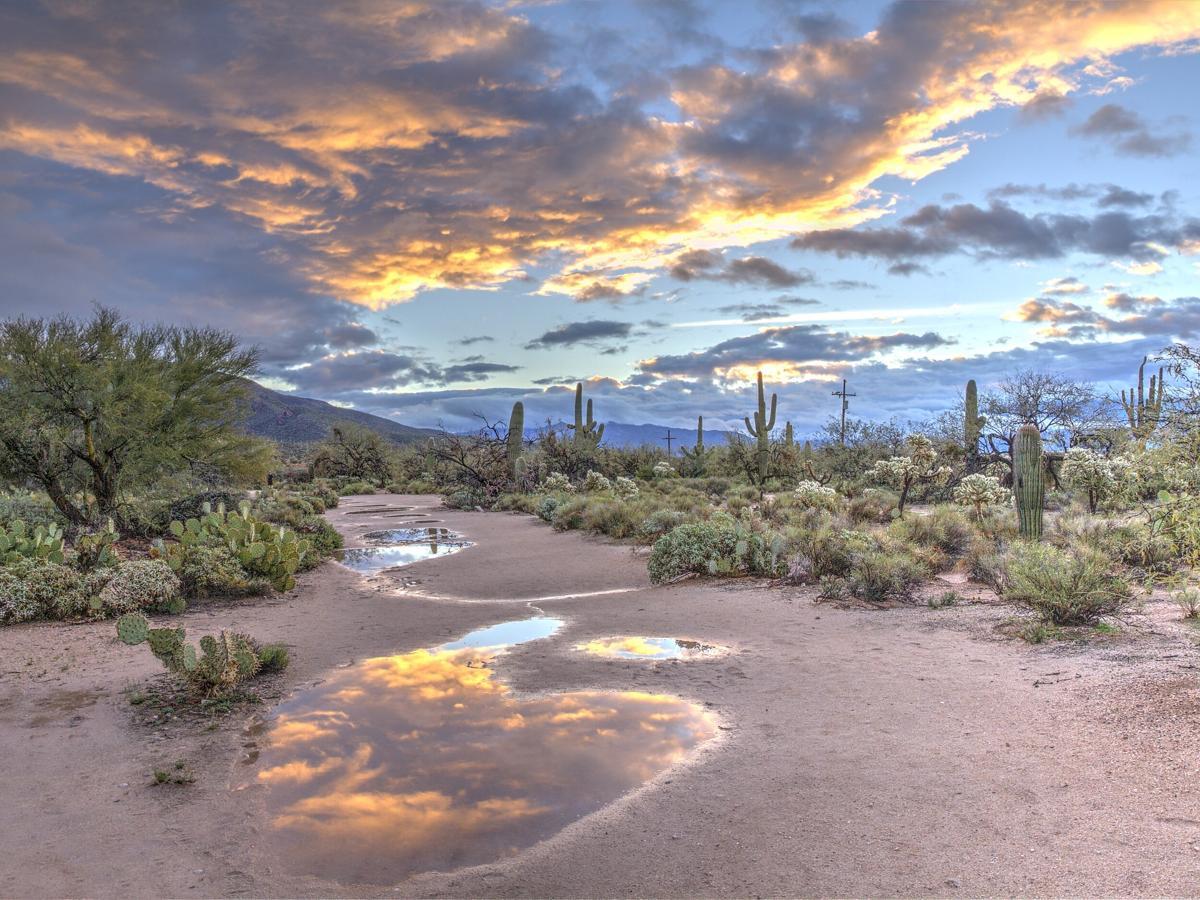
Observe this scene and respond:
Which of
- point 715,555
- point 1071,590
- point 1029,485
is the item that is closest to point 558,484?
point 715,555

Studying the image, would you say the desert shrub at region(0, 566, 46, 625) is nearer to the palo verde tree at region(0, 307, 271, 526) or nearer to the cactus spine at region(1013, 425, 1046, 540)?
the palo verde tree at region(0, 307, 271, 526)

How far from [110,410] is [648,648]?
13677 millimetres

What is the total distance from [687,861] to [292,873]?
226 centimetres

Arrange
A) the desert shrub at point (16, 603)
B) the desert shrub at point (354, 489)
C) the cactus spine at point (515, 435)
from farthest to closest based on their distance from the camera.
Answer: the desert shrub at point (354, 489)
the cactus spine at point (515, 435)
the desert shrub at point (16, 603)

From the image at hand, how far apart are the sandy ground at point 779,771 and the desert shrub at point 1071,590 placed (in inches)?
19.2

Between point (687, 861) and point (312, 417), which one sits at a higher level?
point (312, 417)

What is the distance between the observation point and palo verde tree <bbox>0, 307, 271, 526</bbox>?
1652cm

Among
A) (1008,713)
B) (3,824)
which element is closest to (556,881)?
(3,824)

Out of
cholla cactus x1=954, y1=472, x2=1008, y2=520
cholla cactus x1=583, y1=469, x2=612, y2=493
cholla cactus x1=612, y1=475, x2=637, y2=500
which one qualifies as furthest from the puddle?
cholla cactus x1=583, y1=469, x2=612, y2=493

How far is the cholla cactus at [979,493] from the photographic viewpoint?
18.5 m

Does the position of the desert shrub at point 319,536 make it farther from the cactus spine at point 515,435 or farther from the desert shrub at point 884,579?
the cactus spine at point 515,435

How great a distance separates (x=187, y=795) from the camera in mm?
5383

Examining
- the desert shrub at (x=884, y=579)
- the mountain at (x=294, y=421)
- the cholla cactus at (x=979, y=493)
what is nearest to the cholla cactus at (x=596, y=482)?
the cholla cactus at (x=979, y=493)

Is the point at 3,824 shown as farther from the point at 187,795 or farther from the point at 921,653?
the point at 921,653
